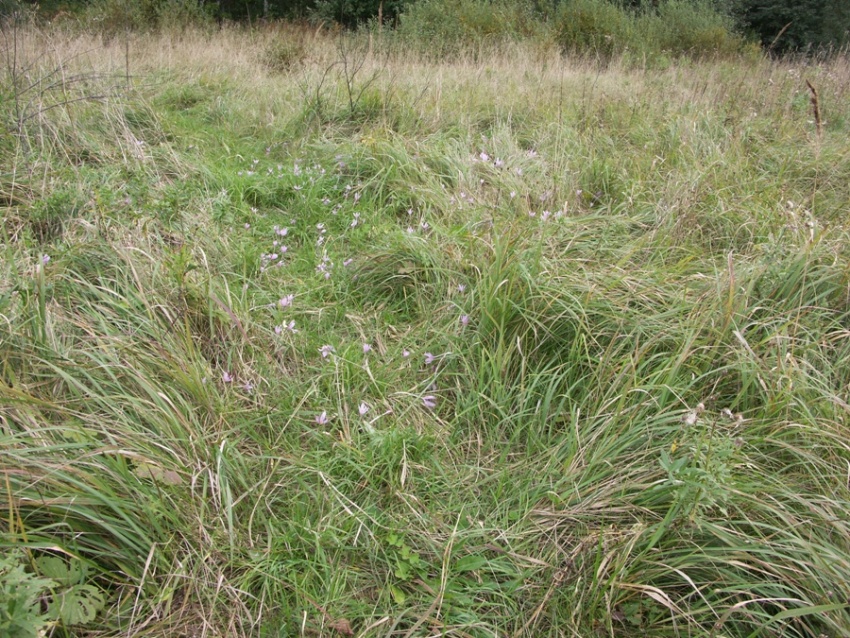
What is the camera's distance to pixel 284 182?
151 inches

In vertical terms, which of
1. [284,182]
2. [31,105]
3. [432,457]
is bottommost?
[432,457]

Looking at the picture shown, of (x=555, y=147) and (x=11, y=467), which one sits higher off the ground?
(x=555, y=147)

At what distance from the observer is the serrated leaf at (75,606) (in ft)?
4.74

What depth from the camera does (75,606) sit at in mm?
1464

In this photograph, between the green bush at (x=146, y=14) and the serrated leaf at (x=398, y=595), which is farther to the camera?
the green bush at (x=146, y=14)

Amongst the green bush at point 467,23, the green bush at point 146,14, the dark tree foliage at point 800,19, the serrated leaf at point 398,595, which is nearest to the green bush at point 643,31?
the green bush at point 467,23

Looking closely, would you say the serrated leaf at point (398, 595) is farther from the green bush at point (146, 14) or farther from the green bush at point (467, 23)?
the green bush at point (146, 14)

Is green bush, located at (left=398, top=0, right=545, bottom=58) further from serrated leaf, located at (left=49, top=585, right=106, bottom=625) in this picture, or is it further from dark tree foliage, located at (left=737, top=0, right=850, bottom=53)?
serrated leaf, located at (left=49, top=585, right=106, bottom=625)

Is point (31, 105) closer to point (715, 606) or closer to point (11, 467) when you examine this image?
point (11, 467)

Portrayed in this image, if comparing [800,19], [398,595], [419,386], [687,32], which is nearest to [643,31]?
[687,32]

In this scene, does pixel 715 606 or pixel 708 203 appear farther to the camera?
pixel 708 203

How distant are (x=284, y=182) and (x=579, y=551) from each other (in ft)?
9.81

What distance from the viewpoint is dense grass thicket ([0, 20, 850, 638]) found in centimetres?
162

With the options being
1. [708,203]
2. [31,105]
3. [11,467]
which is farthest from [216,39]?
[11,467]
